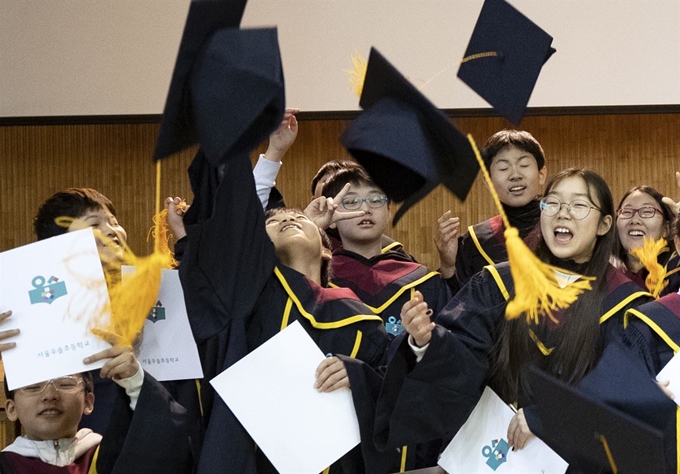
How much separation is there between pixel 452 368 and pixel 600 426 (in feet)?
1.58

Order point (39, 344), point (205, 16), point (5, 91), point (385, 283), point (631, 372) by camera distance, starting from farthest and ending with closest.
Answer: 1. point (5, 91)
2. point (385, 283)
3. point (39, 344)
4. point (631, 372)
5. point (205, 16)

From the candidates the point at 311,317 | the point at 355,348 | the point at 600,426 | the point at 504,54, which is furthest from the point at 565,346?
the point at 504,54

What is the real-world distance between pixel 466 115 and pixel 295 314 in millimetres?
2601

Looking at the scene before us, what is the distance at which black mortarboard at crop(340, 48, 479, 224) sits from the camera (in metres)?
2.42

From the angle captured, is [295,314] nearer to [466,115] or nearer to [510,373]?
[510,373]

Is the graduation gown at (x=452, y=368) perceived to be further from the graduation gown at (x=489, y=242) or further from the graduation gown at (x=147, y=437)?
the graduation gown at (x=489, y=242)

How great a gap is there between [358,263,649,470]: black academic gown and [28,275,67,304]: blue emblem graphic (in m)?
0.86

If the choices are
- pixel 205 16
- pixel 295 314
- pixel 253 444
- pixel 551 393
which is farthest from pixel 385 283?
pixel 205 16

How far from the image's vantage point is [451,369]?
2.71 meters

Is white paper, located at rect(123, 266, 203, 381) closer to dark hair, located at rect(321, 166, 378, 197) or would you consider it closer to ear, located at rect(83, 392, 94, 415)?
ear, located at rect(83, 392, 94, 415)

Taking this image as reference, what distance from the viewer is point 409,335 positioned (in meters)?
2.71

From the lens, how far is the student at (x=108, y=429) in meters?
2.68

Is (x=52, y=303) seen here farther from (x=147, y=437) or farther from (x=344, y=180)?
(x=344, y=180)

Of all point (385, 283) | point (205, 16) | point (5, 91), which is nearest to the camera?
point (205, 16)
